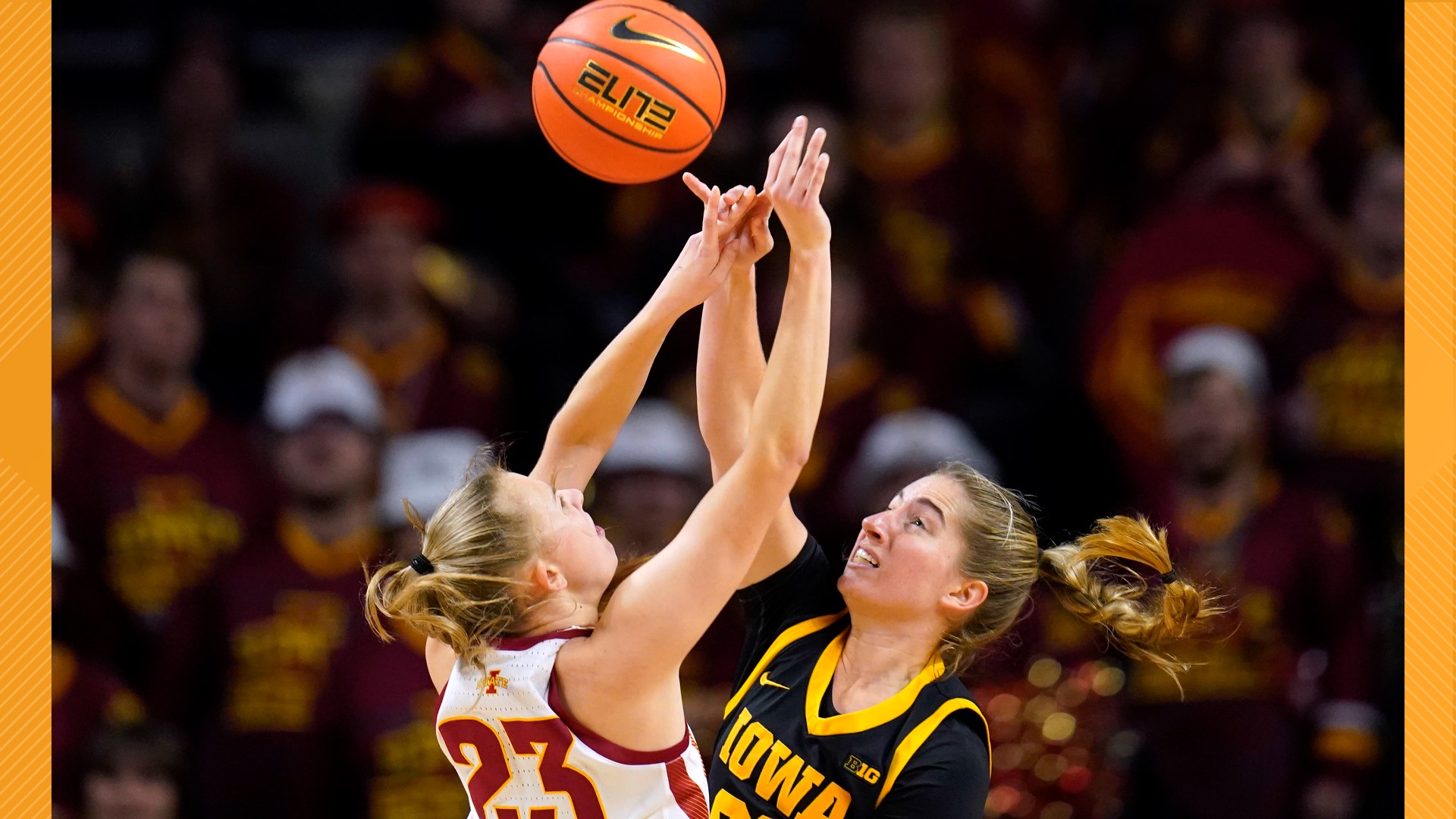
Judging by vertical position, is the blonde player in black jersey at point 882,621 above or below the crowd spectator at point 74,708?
above

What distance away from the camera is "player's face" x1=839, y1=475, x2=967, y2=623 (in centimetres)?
346

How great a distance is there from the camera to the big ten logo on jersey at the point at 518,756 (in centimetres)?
303

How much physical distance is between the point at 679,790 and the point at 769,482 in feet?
2.00

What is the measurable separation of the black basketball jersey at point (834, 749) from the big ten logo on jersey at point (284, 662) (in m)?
2.86

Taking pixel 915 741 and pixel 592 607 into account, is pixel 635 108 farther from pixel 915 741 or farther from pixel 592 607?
pixel 915 741

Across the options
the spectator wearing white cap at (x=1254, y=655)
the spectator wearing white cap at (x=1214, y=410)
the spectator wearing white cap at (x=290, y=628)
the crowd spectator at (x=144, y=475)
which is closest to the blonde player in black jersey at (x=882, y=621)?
the spectator wearing white cap at (x=1254, y=655)

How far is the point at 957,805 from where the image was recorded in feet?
10.7

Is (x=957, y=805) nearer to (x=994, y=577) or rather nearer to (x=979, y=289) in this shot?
(x=994, y=577)

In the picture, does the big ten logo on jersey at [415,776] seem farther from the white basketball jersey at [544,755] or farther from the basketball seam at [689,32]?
the basketball seam at [689,32]

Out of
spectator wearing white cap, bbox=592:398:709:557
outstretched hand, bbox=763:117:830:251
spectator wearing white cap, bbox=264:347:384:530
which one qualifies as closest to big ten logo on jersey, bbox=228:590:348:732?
spectator wearing white cap, bbox=264:347:384:530

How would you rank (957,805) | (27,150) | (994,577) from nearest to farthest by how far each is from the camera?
(957,805) → (994,577) → (27,150)

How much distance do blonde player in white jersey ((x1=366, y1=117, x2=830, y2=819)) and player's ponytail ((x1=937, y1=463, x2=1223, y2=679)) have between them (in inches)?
25.9

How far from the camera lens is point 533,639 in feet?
10.1

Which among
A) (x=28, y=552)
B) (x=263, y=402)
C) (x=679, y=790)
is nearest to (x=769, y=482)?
(x=679, y=790)
